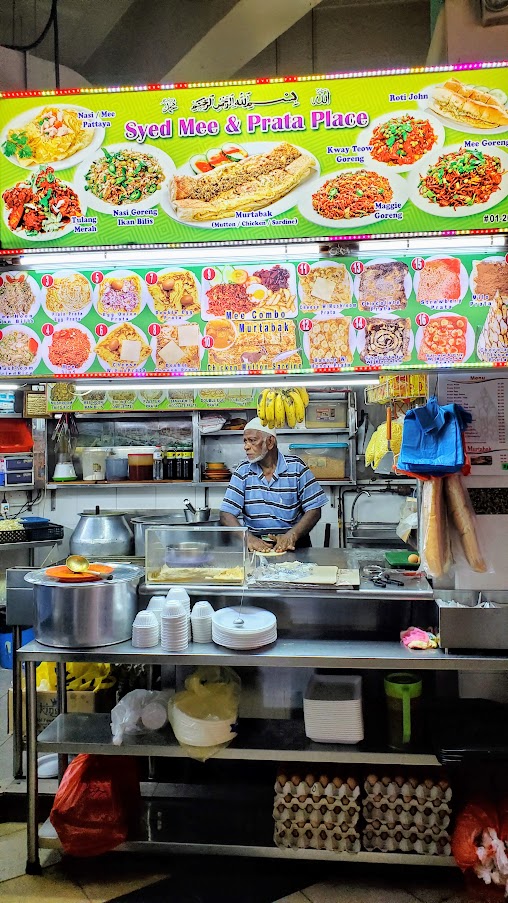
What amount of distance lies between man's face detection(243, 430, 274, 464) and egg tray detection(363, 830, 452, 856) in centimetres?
263

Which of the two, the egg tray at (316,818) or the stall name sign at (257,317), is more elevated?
the stall name sign at (257,317)

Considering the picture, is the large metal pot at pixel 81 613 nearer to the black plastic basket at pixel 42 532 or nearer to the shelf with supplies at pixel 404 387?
the shelf with supplies at pixel 404 387

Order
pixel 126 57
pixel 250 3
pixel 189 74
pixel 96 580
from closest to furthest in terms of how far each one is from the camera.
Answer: pixel 96 580
pixel 250 3
pixel 189 74
pixel 126 57

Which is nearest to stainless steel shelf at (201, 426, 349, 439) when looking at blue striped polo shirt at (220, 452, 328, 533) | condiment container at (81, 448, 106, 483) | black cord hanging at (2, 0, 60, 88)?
condiment container at (81, 448, 106, 483)

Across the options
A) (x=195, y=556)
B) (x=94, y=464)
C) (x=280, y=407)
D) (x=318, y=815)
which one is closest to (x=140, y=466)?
(x=94, y=464)

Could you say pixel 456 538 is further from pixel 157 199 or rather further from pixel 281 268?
pixel 157 199

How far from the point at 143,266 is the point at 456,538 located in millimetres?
2016

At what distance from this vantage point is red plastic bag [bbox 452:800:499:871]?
2.58 metres

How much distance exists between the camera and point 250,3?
14.4 ft

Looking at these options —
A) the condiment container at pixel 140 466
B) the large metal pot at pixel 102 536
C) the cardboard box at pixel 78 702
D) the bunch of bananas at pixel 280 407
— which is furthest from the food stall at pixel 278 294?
the condiment container at pixel 140 466

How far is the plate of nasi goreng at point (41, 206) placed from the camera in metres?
2.88

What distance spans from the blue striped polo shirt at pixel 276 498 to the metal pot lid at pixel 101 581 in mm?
1532

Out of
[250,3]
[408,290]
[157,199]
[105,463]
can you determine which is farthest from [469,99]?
[105,463]

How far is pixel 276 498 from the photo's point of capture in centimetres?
468
